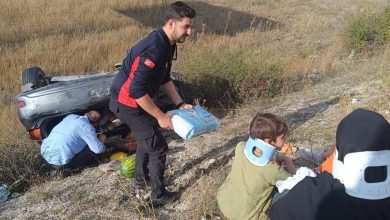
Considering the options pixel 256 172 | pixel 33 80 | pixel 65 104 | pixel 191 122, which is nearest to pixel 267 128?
pixel 256 172

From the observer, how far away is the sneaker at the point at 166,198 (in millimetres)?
4215

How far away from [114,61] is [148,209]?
25.2ft

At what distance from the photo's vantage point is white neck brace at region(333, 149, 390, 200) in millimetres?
2170

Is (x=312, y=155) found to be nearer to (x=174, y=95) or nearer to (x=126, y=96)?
(x=174, y=95)

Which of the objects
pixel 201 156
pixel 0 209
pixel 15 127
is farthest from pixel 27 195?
pixel 15 127

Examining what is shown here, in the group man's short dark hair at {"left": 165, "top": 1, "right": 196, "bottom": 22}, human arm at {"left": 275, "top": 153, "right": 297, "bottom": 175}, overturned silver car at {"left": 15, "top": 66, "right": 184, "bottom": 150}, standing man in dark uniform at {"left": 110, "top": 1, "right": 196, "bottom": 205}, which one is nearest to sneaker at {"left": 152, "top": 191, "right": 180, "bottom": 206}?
standing man in dark uniform at {"left": 110, "top": 1, "right": 196, "bottom": 205}

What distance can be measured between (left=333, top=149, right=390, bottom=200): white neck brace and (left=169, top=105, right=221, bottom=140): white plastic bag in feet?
6.07

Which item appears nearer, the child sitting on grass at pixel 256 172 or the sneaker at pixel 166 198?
the child sitting on grass at pixel 256 172

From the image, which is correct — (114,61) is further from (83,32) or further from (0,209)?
(0,209)

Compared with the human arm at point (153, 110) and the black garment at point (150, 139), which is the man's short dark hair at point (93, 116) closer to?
the black garment at point (150, 139)

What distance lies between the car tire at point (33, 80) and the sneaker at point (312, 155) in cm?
390

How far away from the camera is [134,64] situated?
3.84 meters

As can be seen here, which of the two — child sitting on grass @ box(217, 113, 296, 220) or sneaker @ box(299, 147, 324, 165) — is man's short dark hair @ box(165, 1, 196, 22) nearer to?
child sitting on grass @ box(217, 113, 296, 220)

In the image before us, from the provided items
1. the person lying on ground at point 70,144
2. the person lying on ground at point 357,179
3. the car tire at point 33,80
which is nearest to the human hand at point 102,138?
the person lying on ground at point 70,144
